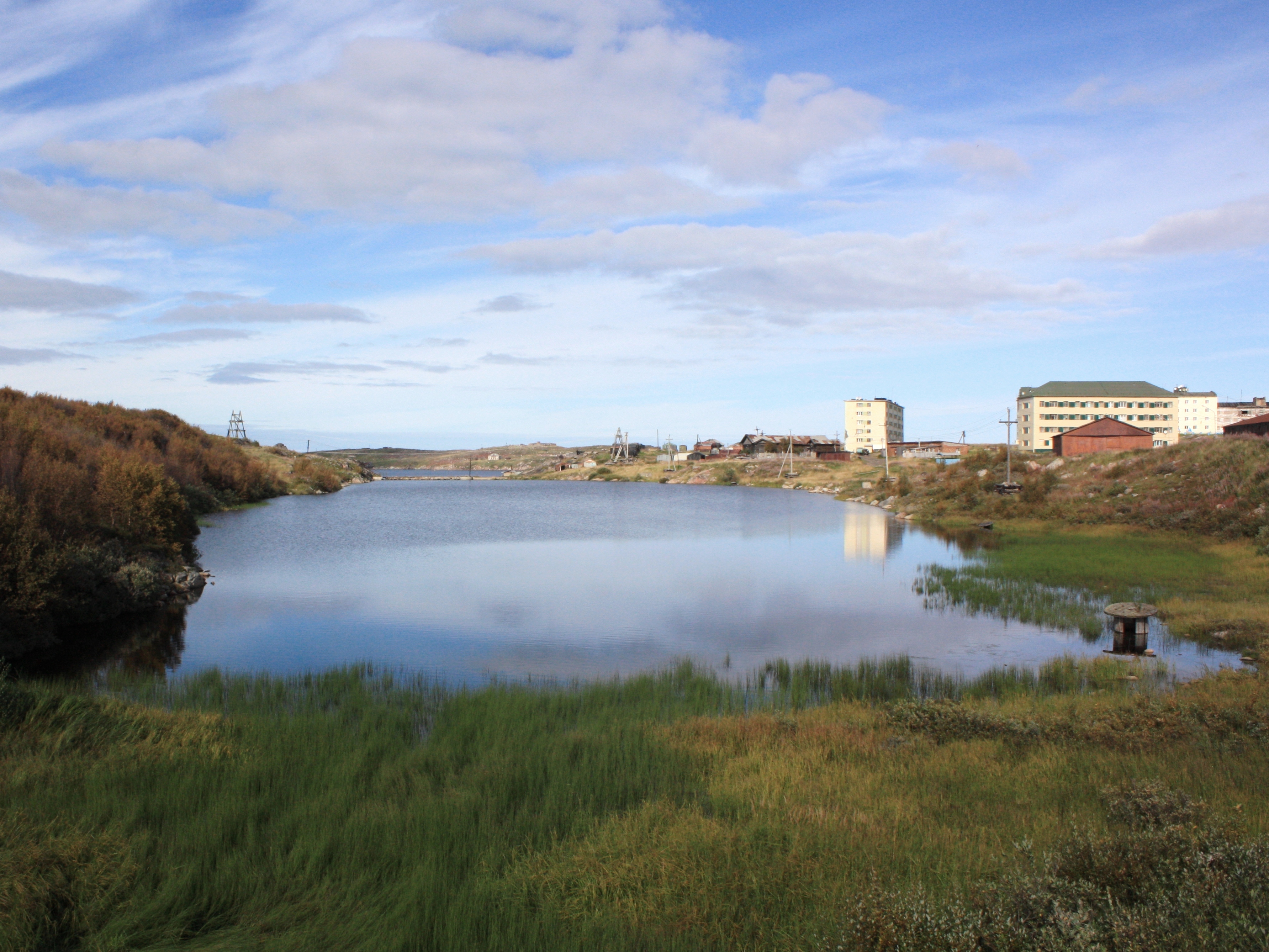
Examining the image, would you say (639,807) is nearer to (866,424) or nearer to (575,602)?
(575,602)

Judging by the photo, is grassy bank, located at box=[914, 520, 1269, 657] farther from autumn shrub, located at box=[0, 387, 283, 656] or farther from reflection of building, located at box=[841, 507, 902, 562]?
autumn shrub, located at box=[0, 387, 283, 656]

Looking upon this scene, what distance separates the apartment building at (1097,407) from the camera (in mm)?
116562

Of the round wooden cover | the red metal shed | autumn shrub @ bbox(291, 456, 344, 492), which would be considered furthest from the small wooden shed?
autumn shrub @ bbox(291, 456, 344, 492)

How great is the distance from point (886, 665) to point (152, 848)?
13.4 meters

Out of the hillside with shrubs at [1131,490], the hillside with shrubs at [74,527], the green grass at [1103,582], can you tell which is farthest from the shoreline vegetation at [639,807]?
the hillside with shrubs at [1131,490]

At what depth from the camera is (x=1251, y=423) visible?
6222 cm

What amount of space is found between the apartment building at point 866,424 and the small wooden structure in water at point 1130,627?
157794 mm

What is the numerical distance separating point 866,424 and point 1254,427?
380 feet

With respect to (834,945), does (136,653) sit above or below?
below

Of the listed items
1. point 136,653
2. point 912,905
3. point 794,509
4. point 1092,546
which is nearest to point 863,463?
point 794,509

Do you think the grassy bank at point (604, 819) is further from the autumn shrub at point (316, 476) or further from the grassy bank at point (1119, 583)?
the autumn shrub at point (316, 476)

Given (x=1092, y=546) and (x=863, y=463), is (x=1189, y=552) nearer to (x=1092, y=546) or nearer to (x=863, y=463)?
(x=1092, y=546)

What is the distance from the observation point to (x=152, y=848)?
7.11 metres

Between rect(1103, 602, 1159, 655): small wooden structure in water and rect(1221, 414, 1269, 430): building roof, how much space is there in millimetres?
54413
